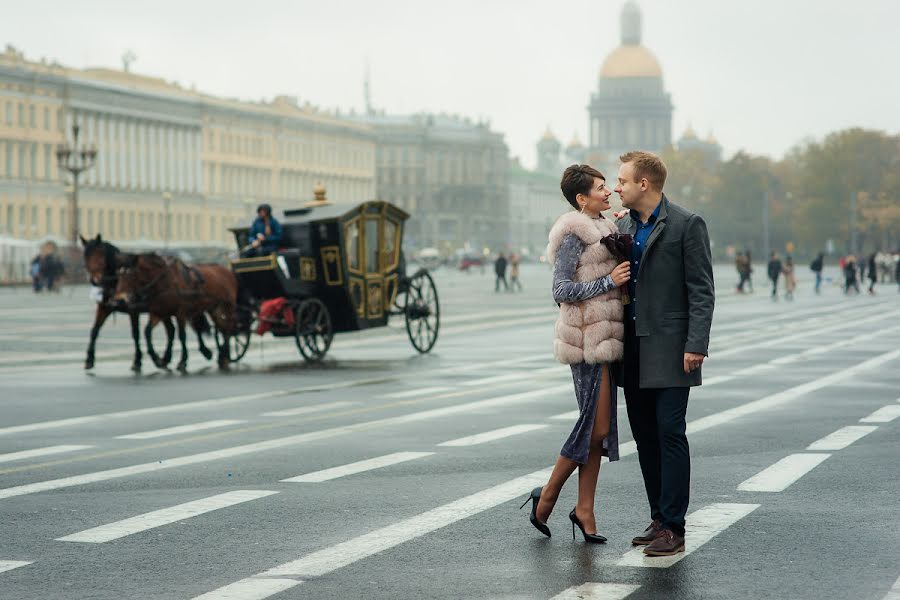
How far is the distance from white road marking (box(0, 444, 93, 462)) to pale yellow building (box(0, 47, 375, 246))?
85.9 m

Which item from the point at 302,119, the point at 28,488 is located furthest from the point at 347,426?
the point at 302,119

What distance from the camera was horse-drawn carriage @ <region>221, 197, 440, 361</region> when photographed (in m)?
23.1

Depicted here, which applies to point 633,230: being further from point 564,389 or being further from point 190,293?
point 190,293

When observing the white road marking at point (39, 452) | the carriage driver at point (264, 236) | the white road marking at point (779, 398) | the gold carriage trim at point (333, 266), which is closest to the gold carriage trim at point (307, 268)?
the gold carriage trim at point (333, 266)

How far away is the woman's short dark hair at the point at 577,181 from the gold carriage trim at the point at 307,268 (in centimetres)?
1459

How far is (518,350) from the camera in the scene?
26875 millimetres

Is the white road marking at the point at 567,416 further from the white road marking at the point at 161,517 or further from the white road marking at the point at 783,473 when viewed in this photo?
the white road marking at the point at 161,517

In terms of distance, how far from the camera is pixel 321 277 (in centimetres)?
2377

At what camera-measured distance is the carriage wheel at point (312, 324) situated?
23.1m

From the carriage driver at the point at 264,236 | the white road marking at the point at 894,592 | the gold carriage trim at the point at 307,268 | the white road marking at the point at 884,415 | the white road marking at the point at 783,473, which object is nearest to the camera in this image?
the white road marking at the point at 894,592

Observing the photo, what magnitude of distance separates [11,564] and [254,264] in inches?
587

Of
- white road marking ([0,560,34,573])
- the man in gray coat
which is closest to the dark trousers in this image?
the man in gray coat

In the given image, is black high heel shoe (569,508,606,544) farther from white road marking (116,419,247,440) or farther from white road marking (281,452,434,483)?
white road marking (116,419,247,440)

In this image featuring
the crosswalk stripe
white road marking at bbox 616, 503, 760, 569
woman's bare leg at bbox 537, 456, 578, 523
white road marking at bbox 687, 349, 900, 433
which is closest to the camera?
white road marking at bbox 616, 503, 760, 569
